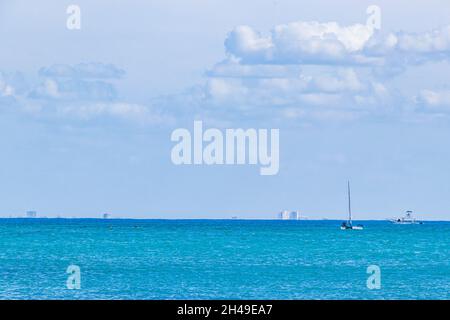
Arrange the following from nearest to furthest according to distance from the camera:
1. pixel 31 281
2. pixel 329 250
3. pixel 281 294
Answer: pixel 281 294
pixel 31 281
pixel 329 250

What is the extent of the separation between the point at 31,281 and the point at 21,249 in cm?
6189

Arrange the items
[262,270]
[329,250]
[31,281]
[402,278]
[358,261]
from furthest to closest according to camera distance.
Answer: [329,250], [358,261], [262,270], [402,278], [31,281]

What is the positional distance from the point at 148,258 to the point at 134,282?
35869 millimetres

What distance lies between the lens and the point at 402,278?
9575 cm

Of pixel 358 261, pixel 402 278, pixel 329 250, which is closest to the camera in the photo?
pixel 402 278

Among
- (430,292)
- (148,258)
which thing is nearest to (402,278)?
(430,292)

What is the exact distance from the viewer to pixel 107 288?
81812 millimetres
